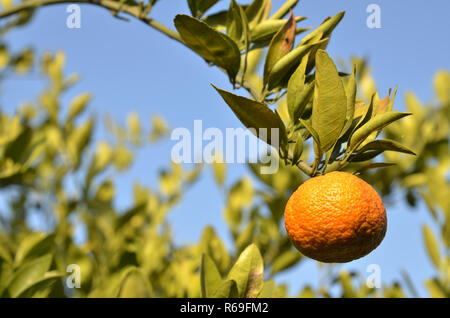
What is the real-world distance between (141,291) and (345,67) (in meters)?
1.60

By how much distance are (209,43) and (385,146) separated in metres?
0.35

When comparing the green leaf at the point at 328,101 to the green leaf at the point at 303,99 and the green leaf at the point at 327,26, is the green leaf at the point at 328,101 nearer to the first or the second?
the green leaf at the point at 303,99

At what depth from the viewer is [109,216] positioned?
2.05 metres

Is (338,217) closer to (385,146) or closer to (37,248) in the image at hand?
(385,146)

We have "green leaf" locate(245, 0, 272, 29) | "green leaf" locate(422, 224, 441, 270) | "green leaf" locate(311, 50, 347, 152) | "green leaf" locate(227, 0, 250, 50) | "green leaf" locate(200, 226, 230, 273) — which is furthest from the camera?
"green leaf" locate(422, 224, 441, 270)

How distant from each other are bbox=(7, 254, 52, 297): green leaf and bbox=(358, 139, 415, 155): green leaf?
776 mm

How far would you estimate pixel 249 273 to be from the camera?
832mm

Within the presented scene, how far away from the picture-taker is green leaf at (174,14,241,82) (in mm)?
753

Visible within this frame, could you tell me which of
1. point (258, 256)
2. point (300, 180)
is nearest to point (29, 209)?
point (300, 180)

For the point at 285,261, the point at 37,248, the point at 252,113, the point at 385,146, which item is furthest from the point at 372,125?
the point at 285,261

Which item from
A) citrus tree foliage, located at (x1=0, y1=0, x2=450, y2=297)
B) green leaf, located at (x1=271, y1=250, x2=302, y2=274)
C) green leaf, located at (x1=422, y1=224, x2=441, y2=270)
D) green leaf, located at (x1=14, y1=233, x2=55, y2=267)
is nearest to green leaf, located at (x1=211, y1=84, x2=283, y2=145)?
citrus tree foliage, located at (x1=0, y1=0, x2=450, y2=297)

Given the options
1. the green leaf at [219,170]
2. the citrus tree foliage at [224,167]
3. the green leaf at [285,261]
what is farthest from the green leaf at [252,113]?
the green leaf at [219,170]

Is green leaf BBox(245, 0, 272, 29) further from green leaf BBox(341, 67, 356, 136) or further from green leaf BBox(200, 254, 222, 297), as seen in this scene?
green leaf BBox(200, 254, 222, 297)
